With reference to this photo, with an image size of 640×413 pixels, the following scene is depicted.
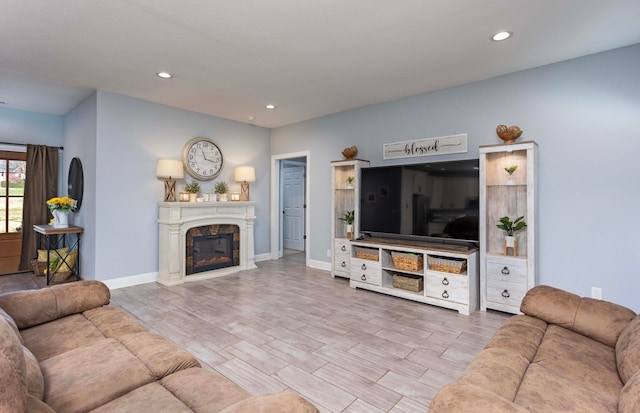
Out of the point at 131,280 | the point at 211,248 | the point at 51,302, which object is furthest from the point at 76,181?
the point at 51,302

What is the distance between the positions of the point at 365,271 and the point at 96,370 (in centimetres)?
331

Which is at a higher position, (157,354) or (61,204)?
(61,204)

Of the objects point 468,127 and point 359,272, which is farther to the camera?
point 359,272

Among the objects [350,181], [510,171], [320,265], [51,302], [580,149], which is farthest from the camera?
[320,265]

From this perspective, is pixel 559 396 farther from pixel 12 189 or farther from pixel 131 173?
pixel 12 189

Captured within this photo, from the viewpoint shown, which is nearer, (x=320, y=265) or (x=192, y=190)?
(x=192, y=190)

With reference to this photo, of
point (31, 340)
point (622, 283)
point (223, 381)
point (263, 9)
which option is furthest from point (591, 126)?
point (31, 340)

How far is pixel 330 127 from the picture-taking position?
5426 mm

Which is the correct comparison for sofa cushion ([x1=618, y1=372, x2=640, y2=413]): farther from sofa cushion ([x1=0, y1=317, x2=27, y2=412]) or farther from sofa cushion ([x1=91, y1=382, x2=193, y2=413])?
sofa cushion ([x1=0, y1=317, x2=27, y2=412])

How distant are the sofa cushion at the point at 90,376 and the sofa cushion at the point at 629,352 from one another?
6.51ft

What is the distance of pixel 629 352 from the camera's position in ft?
4.54

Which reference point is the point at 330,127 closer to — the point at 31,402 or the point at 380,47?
the point at 380,47

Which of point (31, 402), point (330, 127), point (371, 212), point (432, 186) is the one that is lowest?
point (31, 402)

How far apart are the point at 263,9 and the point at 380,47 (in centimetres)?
115
